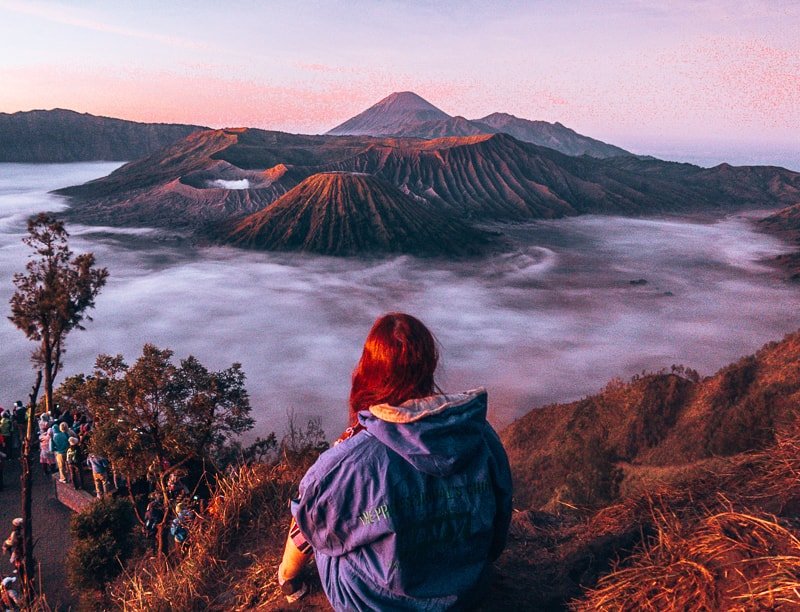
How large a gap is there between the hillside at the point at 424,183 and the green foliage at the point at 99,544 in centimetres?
5896

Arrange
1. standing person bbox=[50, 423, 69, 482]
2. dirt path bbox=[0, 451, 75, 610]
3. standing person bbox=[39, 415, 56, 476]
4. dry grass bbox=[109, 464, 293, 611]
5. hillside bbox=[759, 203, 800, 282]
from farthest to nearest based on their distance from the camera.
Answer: hillside bbox=[759, 203, 800, 282] → standing person bbox=[39, 415, 56, 476] → standing person bbox=[50, 423, 69, 482] → dirt path bbox=[0, 451, 75, 610] → dry grass bbox=[109, 464, 293, 611]

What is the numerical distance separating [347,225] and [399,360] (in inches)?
2286

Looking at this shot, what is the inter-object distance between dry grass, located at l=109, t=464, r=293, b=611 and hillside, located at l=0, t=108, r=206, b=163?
185 m

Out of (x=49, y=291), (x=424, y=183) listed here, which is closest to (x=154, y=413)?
(x=49, y=291)

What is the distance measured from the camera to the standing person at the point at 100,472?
8586 mm

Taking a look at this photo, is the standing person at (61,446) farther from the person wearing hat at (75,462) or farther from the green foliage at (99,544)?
the green foliage at (99,544)

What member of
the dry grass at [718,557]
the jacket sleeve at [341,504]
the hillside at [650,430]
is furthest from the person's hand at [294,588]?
the hillside at [650,430]

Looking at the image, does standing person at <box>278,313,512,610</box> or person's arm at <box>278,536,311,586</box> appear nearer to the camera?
standing person at <box>278,313,512,610</box>

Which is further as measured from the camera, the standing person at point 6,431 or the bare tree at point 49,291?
the standing person at point 6,431

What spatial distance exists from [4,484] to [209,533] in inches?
352

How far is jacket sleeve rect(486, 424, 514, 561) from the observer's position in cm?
222

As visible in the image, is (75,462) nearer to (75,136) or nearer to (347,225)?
(347,225)

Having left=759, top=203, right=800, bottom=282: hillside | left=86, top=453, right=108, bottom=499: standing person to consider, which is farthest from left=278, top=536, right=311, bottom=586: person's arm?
left=759, top=203, right=800, bottom=282: hillside

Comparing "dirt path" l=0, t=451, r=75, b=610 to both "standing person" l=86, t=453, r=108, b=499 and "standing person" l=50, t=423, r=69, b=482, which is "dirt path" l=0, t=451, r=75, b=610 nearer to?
"standing person" l=50, t=423, r=69, b=482
